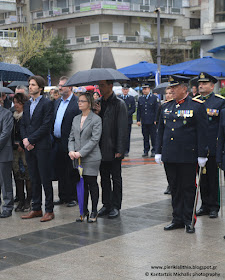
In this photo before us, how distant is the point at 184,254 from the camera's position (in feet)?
19.4

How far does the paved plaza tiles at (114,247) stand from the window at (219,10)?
1856cm

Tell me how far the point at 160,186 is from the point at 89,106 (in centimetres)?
341

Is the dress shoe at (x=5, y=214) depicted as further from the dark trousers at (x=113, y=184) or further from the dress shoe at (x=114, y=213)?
the dress shoe at (x=114, y=213)

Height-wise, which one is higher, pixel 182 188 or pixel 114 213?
pixel 182 188

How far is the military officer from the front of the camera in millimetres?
6961

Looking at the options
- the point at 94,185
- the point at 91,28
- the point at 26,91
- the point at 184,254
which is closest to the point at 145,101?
the point at 26,91

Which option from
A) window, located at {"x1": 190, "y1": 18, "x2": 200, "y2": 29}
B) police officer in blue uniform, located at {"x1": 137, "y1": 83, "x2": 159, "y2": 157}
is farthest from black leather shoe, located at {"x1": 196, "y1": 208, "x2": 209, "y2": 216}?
window, located at {"x1": 190, "y1": 18, "x2": 200, "y2": 29}

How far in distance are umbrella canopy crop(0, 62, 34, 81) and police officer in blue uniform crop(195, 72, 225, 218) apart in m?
2.91

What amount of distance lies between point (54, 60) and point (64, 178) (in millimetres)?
44905

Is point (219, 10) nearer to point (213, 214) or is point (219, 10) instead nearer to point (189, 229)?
point (213, 214)

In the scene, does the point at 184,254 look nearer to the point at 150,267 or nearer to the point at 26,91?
the point at 150,267

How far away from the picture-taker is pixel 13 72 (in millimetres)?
9211

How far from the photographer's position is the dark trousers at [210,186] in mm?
7949

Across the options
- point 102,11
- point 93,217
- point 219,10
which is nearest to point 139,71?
point 219,10
